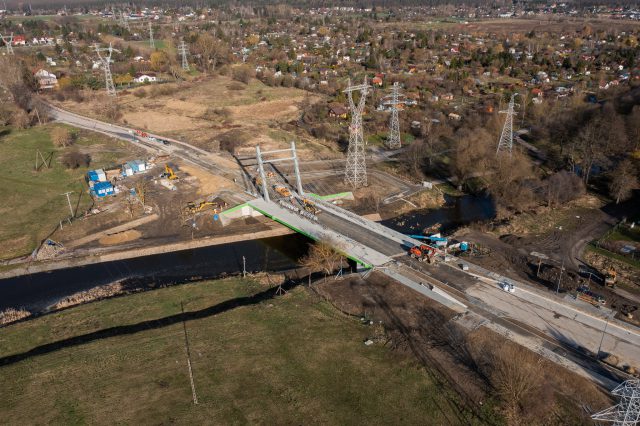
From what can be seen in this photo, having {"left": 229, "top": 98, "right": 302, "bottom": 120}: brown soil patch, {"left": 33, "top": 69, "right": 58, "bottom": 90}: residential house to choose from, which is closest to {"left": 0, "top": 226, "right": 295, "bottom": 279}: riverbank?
{"left": 229, "top": 98, "right": 302, "bottom": 120}: brown soil patch

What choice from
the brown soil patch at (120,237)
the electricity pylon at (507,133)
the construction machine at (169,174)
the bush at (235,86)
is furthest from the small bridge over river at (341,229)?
the bush at (235,86)

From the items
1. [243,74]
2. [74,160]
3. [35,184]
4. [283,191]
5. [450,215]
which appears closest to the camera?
[450,215]

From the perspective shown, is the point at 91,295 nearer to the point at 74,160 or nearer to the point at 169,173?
the point at 169,173

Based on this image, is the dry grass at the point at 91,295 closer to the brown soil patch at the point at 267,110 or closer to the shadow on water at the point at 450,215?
the shadow on water at the point at 450,215

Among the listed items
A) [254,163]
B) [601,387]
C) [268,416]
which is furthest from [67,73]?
[601,387]

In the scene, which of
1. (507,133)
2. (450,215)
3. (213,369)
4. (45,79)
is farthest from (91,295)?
(45,79)

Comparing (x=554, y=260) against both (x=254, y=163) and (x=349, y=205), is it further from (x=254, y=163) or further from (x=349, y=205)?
(x=254, y=163)

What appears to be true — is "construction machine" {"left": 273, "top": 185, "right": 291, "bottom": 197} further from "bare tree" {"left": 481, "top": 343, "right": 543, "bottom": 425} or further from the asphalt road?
"bare tree" {"left": 481, "top": 343, "right": 543, "bottom": 425}
